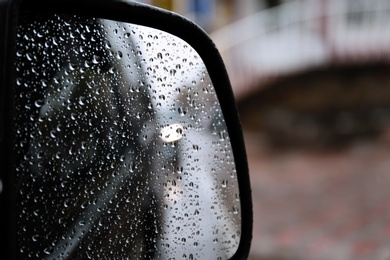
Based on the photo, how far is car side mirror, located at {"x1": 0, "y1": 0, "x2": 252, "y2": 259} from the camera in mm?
1147

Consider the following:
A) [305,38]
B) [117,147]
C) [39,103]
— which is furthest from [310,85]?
[39,103]

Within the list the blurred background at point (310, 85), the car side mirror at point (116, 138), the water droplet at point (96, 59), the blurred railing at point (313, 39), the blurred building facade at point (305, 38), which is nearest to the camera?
the car side mirror at point (116, 138)

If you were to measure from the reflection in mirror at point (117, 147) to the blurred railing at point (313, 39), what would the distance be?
39.8 feet

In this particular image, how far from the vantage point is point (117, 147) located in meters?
1.42

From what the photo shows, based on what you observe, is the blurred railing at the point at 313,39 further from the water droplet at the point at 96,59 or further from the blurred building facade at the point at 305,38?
the water droplet at the point at 96,59

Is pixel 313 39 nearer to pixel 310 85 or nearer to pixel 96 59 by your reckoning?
pixel 310 85

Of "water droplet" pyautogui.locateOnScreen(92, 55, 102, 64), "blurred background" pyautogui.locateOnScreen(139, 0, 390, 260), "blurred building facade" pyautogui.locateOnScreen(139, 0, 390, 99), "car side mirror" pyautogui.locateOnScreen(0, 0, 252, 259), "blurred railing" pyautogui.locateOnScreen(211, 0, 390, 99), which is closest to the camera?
"car side mirror" pyautogui.locateOnScreen(0, 0, 252, 259)

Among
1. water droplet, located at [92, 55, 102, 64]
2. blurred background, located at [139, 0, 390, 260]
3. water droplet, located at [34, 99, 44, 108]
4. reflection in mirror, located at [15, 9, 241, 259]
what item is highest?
water droplet, located at [34, 99, 44, 108]

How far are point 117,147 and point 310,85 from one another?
14.1m

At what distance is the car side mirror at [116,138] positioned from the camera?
1147mm

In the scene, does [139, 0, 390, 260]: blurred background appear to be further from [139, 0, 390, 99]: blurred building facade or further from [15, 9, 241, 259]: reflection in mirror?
[15, 9, 241, 259]: reflection in mirror

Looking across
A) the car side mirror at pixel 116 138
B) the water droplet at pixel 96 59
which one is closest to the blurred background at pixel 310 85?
the car side mirror at pixel 116 138

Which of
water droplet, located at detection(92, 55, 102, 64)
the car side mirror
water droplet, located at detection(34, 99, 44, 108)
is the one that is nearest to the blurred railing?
Answer: the car side mirror

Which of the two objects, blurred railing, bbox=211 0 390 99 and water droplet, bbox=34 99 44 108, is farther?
blurred railing, bbox=211 0 390 99
